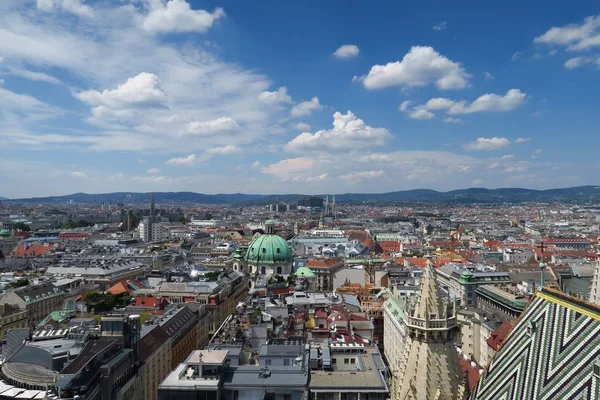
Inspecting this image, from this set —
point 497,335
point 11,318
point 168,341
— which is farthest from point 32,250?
point 497,335

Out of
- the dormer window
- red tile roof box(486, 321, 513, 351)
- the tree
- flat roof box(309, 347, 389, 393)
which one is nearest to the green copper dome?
the tree

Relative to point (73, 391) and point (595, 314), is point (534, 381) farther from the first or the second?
point (73, 391)

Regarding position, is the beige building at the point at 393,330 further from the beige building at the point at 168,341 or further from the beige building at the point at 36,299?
the beige building at the point at 36,299

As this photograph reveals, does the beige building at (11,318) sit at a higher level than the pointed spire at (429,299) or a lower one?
lower

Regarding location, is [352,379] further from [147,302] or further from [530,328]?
[147,302]

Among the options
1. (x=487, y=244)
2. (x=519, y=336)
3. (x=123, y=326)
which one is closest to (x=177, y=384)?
(x=123, y=326)

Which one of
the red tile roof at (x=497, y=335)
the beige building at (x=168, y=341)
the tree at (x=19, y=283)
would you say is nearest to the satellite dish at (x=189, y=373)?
the beige building at (x=168, y=341)
